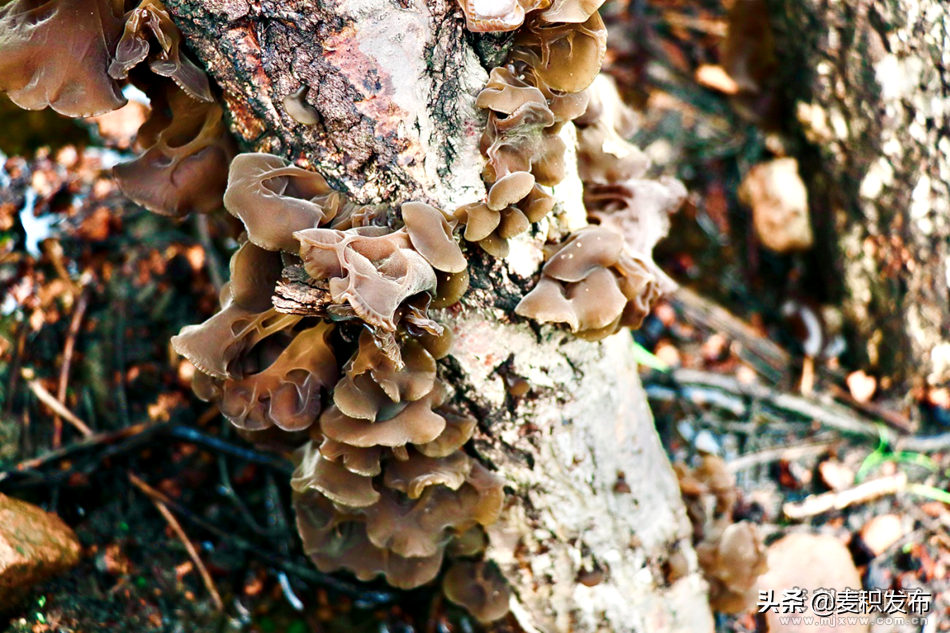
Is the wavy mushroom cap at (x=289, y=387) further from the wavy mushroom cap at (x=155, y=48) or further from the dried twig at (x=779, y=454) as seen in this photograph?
the dried twig at (x=779, y=454)

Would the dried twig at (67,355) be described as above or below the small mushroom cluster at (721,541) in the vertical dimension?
above

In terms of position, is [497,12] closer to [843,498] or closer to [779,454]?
[779,454]

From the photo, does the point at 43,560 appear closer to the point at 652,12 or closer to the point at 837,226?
the point at 837,226

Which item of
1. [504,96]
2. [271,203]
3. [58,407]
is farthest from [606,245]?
[58,407]

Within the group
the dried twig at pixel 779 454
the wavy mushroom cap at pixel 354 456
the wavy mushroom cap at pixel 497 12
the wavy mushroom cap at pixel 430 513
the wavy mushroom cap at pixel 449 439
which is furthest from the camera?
the dried twig at pixel 779 454

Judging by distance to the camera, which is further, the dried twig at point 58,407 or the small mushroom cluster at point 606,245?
the dried twig at point 58,407

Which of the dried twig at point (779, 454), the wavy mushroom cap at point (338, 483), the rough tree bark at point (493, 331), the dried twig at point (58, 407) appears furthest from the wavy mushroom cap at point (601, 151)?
the dried twig at point (58, 407)

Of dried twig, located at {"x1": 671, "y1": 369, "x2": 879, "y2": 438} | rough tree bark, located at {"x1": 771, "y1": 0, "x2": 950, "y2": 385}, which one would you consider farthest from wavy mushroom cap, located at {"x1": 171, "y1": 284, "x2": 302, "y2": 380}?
rough tree bark, located at {"x1": 771, "y1": 0, "x2": 950, "y2": 385}

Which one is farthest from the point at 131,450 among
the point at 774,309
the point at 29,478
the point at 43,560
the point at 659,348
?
the point at 774,309
